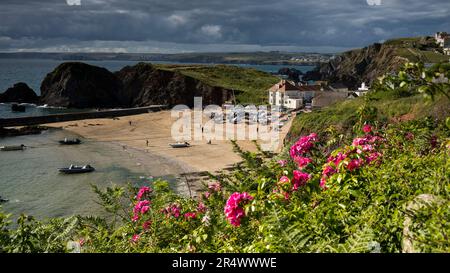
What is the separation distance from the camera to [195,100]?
78375 mm

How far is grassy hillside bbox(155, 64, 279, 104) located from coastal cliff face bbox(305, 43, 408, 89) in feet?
59.2

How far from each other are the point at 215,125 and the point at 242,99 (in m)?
21.4

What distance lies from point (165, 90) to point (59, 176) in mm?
49803

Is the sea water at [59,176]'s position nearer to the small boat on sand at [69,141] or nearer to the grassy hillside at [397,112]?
the small boat on sand at [69,141]

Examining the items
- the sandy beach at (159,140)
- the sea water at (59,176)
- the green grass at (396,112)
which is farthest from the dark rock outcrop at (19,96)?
the green grass at (396,112)

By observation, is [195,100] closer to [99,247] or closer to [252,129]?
[252,129]

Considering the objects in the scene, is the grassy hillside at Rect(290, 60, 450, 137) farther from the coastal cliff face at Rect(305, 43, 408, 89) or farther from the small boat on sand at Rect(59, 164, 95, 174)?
the coastal cliff face at Rect(305, 43, 408, 89)

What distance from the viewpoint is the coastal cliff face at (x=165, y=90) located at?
79.1 meters

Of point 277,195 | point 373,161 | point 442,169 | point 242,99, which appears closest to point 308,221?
point 277,195

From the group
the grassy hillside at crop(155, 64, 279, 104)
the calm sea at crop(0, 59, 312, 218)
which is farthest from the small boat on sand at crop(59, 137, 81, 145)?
the grassy hillside at crop(155, 64, 279, 104)

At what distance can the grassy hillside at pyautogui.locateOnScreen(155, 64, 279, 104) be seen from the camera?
77625 millimetres

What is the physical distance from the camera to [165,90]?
8125 cm

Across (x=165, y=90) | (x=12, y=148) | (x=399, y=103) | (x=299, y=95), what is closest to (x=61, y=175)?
(x=12, y=148)

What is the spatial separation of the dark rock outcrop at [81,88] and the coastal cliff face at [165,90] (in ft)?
8.09
